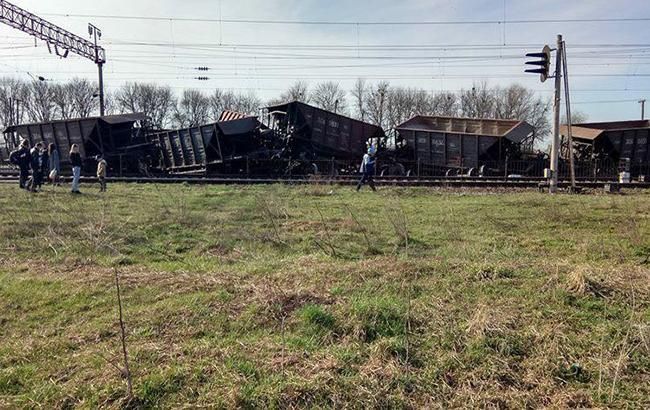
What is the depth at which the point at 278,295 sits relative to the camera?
4605 millimetres

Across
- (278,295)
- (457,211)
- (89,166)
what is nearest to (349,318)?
(278,295)

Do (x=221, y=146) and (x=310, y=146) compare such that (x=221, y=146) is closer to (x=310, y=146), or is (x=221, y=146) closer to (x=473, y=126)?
(x=310, y=146)

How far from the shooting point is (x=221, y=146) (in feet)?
68.4

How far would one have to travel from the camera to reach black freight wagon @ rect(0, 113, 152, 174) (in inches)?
880

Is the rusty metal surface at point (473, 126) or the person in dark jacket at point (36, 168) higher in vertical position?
the rusty metal surface at point (473, 126)

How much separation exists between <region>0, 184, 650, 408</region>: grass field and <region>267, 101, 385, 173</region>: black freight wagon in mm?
13513

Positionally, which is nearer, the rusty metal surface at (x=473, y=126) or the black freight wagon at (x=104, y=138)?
the rusty metal surface at (x=473, y=126)

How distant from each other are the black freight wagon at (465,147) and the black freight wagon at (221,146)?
6921 millimetres

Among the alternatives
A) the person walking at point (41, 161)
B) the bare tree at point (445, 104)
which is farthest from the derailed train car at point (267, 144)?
the bare tree at point (445, 104)

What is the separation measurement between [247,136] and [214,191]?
6011 millimetres

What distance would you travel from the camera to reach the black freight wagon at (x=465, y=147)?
20.9 metres

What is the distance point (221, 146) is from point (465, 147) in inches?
430

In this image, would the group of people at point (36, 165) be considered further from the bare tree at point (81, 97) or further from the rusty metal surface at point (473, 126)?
the bare tree at point (81, 97)

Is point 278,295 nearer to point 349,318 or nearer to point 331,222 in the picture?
Result: point 349,318
